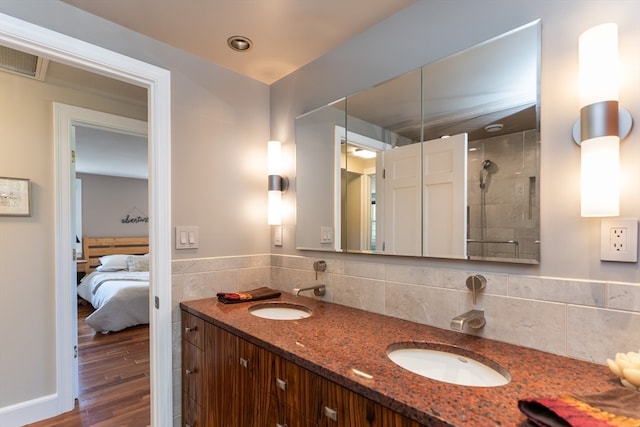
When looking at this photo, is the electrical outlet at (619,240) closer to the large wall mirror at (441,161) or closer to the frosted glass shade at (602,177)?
the frosted glass shade at (602,177)

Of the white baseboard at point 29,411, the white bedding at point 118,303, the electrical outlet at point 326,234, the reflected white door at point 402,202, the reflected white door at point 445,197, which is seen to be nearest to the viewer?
the reflected white door at point 445,197

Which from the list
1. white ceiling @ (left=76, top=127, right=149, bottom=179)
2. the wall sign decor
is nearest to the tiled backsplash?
white ceiling @ (left=76, top=127, right=149, bottom=179)

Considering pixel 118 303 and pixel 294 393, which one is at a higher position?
pixel 294 393

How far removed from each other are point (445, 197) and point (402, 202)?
0.68 ft

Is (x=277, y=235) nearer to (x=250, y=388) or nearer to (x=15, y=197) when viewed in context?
(x=250, y=388)

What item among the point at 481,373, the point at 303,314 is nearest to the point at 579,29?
the point at 481,373

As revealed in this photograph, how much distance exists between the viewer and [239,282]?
1951 millimetres

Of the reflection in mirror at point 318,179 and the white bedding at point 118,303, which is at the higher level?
the reflection in mirror at point 318,179

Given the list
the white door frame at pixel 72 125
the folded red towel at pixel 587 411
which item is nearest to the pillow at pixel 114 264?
the white door frame at pixel 72 125

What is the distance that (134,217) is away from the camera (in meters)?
6.18

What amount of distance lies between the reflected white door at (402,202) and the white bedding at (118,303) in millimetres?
3430

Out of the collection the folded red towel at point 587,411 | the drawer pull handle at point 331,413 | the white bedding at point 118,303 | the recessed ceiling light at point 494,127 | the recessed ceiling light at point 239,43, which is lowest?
the white bedding at point 118,303

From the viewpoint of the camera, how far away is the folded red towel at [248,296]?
1.68 m

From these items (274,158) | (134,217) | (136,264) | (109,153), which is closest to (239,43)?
(274,158)
